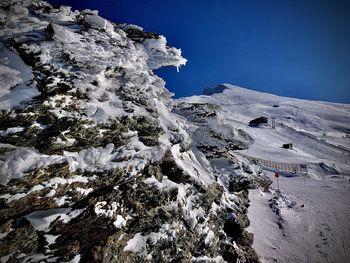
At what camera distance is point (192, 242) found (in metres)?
9.38

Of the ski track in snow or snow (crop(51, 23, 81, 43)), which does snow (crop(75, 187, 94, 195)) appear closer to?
snow (crop(51, 23, 81, 43))

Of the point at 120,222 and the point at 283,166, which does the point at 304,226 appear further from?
the point at 283,166

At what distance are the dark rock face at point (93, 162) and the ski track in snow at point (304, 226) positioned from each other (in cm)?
281

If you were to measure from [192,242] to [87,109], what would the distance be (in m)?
6.37

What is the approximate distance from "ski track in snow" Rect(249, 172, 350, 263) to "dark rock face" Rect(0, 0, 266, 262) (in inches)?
111

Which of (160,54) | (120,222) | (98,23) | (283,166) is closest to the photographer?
(120,222)

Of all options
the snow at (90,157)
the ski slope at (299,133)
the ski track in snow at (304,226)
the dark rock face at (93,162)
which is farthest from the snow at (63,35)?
the ski track in snow at (304,226)

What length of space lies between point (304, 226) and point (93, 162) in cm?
1563

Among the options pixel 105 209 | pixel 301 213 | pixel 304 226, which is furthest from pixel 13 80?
pixel 301 213

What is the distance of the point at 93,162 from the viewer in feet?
24.8

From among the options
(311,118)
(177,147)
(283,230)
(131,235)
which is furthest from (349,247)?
(311,118)

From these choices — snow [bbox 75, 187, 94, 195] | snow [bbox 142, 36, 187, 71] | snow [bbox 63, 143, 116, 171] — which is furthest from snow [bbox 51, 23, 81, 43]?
snow [bbox 75, 187, 94, 195]

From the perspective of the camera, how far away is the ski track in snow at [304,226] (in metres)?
13.7

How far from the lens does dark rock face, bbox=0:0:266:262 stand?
620 centimetres
